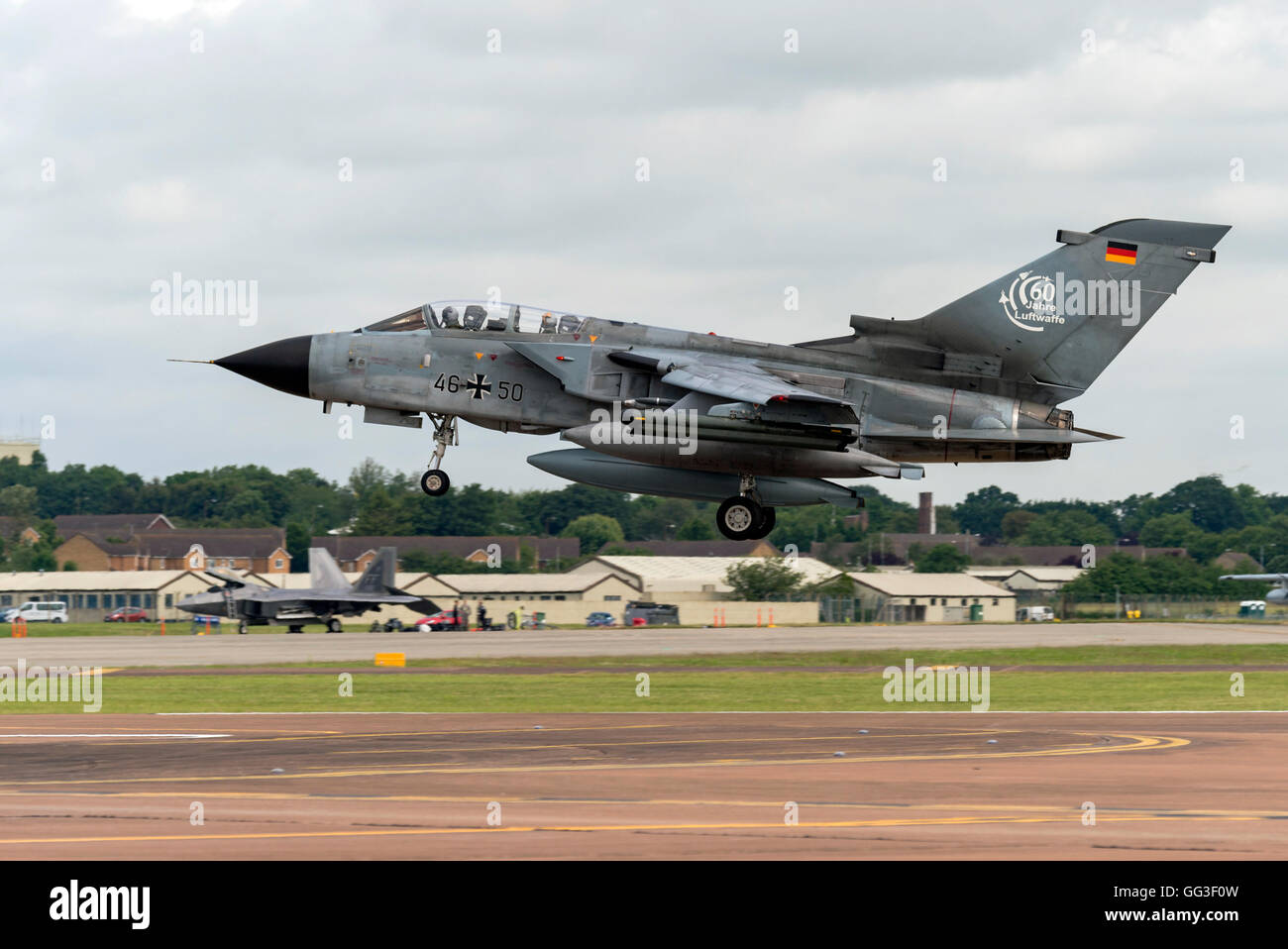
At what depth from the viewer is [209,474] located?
14788 cm

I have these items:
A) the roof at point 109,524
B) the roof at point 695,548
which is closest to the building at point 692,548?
the roof at point 695,548

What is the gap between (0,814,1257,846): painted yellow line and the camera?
17672 mm

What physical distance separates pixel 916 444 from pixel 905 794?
6685 mm

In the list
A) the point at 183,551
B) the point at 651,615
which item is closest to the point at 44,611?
the point at 183,551

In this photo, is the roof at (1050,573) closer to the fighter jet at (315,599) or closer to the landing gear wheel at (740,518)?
the fighter jet at (315,599)

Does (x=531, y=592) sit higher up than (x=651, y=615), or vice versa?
(x=531, y=592)

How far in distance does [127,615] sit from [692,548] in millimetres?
45523

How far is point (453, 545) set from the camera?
111m

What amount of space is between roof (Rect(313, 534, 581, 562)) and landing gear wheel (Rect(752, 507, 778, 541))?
83805 millimetres

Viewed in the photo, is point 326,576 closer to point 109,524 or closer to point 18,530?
point 109,524
